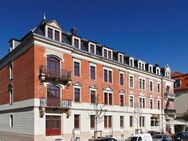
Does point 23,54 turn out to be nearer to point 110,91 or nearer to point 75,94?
point 75,94

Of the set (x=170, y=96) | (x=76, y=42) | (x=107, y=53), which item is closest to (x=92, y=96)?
(x=107, y=53)

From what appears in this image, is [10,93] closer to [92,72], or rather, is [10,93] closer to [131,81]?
[92,72]

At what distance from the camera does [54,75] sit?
Answer: 33.8 meters

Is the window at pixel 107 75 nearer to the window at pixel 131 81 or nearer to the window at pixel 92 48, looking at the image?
the window at pixel 92 48

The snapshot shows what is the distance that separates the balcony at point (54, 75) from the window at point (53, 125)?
13.7ft

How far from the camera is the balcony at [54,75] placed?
1291 inches

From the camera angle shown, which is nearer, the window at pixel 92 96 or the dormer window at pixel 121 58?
the window at pixel 92 96

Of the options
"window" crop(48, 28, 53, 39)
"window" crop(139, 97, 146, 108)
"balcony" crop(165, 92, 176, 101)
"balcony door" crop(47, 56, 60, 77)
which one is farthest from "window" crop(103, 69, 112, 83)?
"balcony" crop(165, 92, 176, 101)

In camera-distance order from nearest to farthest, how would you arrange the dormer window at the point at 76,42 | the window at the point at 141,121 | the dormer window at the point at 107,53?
1. the dormer window at the point at 76,42
2. the dormer window at the point at 107,53
3. the window at the point at 141,121

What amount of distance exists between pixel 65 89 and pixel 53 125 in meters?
4.64

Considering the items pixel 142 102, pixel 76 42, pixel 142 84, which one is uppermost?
pixel 76 42

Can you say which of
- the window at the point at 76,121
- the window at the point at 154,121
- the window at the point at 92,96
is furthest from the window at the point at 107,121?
the window at the point at 154,121

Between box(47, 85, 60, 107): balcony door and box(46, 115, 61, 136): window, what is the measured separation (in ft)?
5.06

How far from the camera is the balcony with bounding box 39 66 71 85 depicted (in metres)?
32.8
